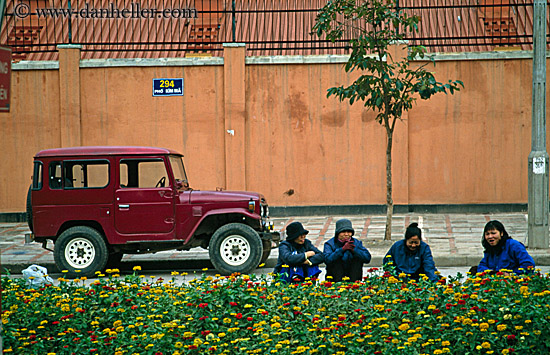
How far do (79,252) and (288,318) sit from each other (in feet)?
19.0

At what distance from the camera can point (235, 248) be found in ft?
34.5

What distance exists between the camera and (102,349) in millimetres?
5348

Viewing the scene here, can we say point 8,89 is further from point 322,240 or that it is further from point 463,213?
point 463,213

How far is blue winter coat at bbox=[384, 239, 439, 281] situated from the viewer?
702cm

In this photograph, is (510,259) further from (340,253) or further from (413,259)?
(340,253)

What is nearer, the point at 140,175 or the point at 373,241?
the point at 140,175

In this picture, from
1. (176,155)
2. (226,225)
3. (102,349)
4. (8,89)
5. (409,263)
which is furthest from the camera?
(176,155)

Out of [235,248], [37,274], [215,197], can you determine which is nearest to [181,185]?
[215,197]

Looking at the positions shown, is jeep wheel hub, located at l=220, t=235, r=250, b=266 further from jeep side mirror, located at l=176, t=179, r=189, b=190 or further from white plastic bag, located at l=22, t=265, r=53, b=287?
white plastic bag, located at l=22, t=265, r=53, b=287

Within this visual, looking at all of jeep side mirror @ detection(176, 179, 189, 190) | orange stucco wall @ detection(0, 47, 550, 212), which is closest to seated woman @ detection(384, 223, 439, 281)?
jeep side mirror @ detection(176, 179, 189, 190)

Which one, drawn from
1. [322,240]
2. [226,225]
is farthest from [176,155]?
[322,240]

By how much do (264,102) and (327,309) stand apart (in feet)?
35.8

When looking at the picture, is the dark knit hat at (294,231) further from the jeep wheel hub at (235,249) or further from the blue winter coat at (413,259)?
the jeep wheel hub at (235,249)

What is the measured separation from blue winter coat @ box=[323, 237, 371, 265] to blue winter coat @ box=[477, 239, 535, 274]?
1.27m
